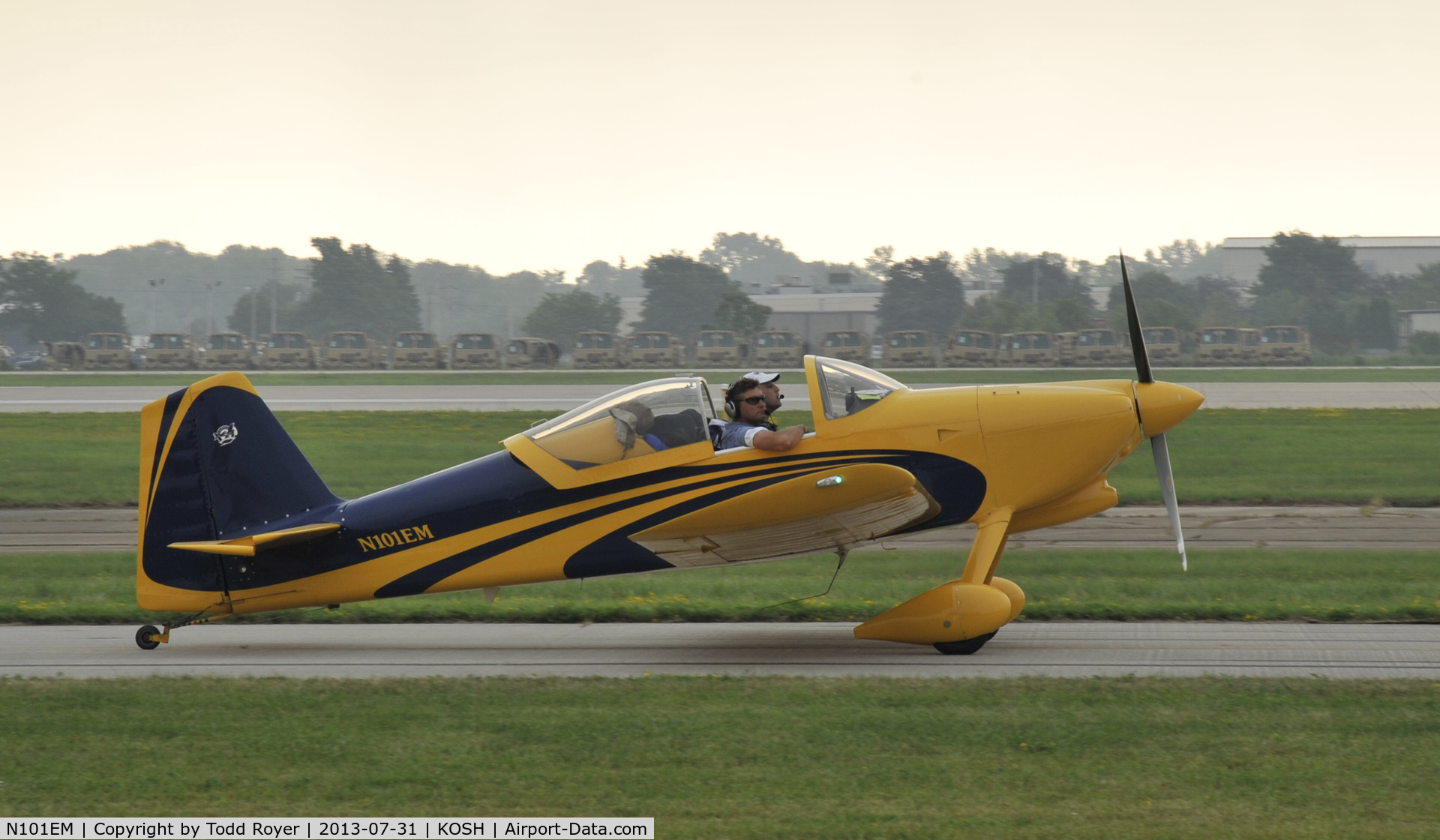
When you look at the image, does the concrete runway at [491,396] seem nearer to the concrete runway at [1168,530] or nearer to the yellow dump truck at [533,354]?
the concrete runway at [1168,530]

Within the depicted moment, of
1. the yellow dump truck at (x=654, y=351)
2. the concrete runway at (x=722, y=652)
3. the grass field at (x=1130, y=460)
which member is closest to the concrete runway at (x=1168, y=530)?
the grass field at (x=1130, y=460)

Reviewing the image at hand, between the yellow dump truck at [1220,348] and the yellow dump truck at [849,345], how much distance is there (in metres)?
15.4

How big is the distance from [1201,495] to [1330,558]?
17.3 ft

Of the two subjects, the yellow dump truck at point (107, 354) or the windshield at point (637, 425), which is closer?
the windshield at point (637, 425)

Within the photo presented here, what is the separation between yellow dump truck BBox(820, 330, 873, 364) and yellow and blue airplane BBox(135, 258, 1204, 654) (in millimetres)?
47914

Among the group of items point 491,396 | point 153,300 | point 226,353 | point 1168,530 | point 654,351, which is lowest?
point 1168,530

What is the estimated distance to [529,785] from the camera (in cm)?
579

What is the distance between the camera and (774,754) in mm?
6207

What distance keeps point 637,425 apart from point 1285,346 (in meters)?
54.3

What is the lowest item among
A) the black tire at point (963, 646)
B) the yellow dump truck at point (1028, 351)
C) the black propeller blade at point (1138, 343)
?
the black tire at point (963, 646)

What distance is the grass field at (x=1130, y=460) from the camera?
18578 millimetres

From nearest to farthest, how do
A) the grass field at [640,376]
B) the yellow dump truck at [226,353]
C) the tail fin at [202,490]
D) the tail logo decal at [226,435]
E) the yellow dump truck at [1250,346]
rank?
1. the tail fin at [202,490]
2. the tail logo decal at [226,435]
3. the grass field at [640,376]
4. the yellow dump truck at [1250,346]
5. the yellow dump truck at [226,353]

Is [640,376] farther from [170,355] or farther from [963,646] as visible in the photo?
[963,646]

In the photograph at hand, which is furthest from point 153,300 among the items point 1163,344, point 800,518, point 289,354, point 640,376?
point 800,518
